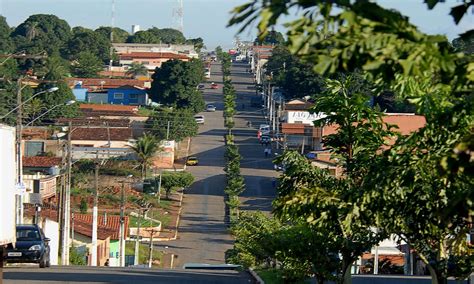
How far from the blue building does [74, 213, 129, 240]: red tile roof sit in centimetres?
5329

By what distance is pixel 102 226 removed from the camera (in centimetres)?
5553

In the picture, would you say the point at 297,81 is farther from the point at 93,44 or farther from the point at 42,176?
the point at 42,176

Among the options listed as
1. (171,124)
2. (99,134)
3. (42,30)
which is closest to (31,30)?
(42,30)

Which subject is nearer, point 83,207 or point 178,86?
point 83,207

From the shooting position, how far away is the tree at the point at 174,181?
Result: 239 ft

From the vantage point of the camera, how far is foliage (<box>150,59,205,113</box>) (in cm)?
10275

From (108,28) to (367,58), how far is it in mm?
180986

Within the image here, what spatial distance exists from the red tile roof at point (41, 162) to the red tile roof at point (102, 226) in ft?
25.2

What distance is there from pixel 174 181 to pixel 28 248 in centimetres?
4523

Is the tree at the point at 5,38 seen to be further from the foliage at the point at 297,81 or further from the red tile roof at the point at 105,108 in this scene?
the red tile roof at the point at 105,108

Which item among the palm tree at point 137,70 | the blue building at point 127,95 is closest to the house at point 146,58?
the palm tree at point 137,70

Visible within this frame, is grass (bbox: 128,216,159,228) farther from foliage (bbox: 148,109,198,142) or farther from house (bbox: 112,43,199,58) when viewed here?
house (bbox: 112,43,199,58)

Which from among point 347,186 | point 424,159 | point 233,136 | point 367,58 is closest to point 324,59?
point 367,58

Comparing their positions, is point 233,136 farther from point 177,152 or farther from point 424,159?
point 424,159
